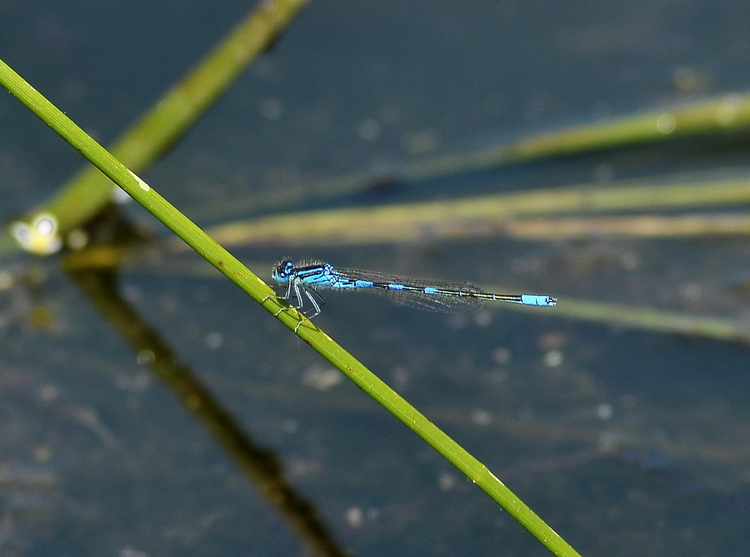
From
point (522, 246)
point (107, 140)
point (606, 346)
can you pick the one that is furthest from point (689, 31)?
point (107, 140)

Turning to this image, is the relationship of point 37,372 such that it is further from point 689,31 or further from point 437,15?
point 689,31

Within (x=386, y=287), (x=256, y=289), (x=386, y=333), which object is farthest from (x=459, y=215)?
(x=256, y=289)

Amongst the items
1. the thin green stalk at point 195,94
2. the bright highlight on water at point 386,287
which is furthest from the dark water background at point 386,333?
the bright highlight on water at point 386,287

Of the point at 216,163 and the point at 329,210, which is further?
the point at 216,163

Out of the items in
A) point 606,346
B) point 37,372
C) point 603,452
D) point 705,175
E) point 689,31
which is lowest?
point 603,452

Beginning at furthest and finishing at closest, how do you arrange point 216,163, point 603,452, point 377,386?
point 216,163
point 603,452
point 377,386

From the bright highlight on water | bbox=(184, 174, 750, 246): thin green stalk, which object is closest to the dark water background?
bbox=(184, 174, 750, 246): thin green stalk

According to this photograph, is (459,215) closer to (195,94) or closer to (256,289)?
(195,94)
